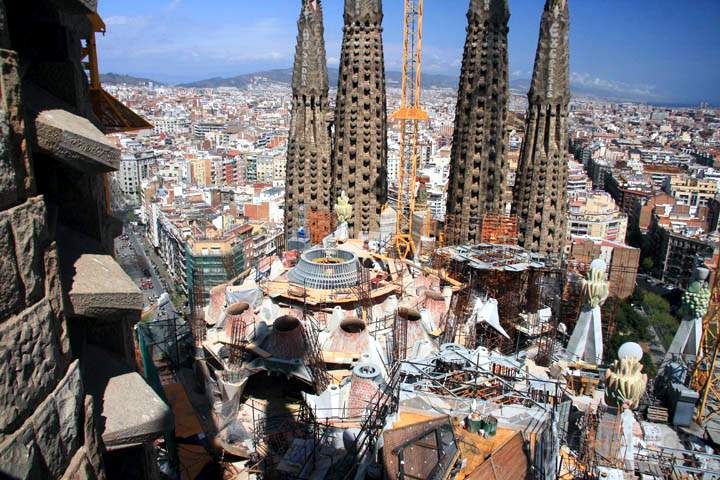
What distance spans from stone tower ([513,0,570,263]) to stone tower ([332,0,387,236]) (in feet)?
19.7

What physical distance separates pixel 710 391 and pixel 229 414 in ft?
44.4

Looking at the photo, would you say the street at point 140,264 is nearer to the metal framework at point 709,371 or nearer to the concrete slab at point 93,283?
the metal framework at point 709,371

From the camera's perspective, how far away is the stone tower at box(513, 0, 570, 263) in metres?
20.0

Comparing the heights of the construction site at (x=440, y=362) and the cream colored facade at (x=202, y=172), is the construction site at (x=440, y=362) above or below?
above

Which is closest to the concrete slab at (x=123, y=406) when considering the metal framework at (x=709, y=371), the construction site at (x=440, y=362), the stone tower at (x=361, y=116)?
the construction site at (x=440, y=362)

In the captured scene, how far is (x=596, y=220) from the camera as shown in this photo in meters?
55.5

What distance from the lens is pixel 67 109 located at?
2.71 metres

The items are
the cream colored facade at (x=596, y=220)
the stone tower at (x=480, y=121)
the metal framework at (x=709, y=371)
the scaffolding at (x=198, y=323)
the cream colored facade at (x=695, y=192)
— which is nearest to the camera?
the metal framework at (x=709, y=371)

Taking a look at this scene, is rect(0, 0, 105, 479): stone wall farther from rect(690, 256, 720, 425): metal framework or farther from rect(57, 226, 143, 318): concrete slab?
rect(690, 256, 720, 425): metal framework

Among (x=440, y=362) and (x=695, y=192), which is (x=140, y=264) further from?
(x=695, y=192)

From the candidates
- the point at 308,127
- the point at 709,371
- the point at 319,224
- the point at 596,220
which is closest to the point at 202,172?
the point at 596,220

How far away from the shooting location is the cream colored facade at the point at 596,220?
55.6 m

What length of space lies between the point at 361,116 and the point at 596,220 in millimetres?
39764

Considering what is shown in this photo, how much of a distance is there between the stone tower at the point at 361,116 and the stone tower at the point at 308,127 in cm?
76
